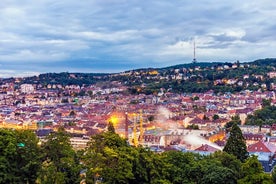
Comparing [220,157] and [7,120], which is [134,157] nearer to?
[220,157]

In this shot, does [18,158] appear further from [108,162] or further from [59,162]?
[108,162]

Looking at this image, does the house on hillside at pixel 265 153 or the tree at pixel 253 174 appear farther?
the house on hillside at pixel 265 153

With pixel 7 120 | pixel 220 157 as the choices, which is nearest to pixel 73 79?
pixel 7 120

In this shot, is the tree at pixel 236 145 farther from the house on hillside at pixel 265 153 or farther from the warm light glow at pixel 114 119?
the warm light glow at pixel 114 119

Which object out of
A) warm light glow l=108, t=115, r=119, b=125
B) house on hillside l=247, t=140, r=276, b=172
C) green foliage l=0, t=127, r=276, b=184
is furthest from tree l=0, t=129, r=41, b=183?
warm light glow l=108, t=115, r=119, b=125

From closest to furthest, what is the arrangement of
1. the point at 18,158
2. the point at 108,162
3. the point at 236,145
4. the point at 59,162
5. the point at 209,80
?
the point at 108,162 < the point at 18,158 < the point at 59,162 < the point at 236,145 < the point at 209,80

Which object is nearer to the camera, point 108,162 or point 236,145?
point 108,162

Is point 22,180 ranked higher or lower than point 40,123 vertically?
higher

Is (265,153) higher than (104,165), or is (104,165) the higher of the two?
(104,165)

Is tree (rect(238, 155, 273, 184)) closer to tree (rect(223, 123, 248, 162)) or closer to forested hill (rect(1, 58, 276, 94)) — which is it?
tree (rect(223, 123, 248, 162))

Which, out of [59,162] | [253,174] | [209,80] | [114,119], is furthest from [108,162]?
[209,80]

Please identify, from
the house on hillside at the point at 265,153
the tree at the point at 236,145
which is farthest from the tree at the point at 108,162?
the house on hillside at the point at 265,153
